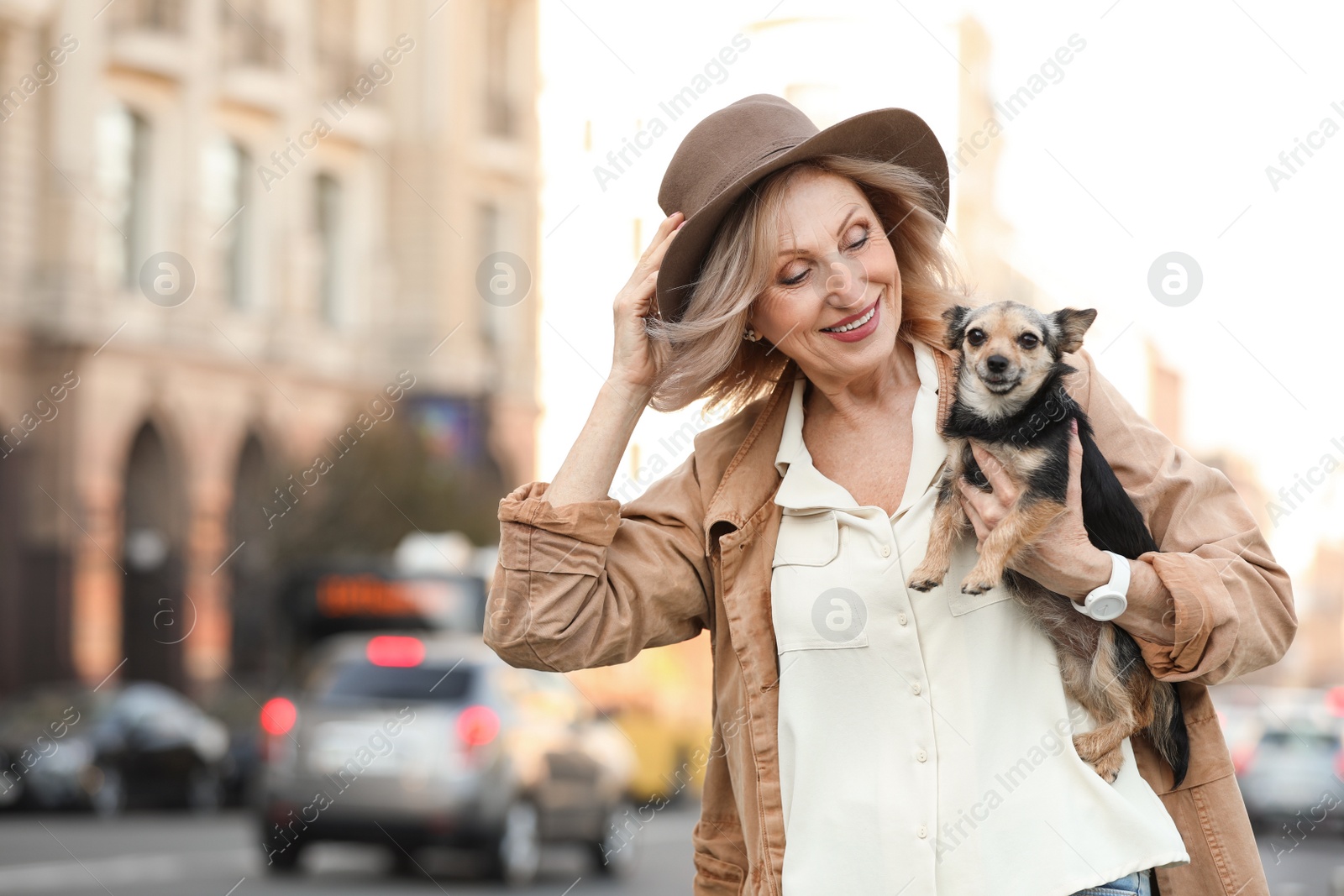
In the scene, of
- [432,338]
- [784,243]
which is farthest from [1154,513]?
[432,338]

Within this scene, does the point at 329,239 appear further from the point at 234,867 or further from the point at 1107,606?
the point at 1107,606

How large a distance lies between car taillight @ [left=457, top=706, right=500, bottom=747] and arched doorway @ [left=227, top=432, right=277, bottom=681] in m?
16.2

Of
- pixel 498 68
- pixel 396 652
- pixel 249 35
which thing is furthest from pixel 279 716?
pixel 498 68

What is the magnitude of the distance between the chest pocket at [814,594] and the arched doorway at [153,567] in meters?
25.2

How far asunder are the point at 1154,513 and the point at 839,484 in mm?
557

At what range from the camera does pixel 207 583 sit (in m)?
28.3

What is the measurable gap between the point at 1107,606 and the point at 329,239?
33.2 metres

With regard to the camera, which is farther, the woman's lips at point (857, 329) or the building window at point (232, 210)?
the building window at point (232, 210)

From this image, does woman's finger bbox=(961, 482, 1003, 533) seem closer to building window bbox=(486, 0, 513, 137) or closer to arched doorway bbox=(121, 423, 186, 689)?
arched doorway bbox=(121, 423, 186, 689)

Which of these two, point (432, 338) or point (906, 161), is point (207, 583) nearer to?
point (432, 338)

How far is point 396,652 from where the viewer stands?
12.4 m

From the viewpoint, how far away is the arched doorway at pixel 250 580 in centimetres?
2755

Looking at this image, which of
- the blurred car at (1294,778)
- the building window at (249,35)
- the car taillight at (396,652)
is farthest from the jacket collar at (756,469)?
the building window at (249,35)

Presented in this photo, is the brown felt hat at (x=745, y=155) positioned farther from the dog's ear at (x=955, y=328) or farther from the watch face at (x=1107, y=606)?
the watch face at (x=1107, y=606)
